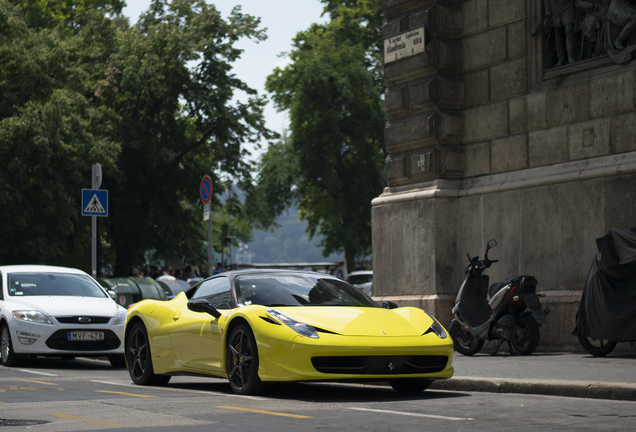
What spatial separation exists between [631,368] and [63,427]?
6.16m

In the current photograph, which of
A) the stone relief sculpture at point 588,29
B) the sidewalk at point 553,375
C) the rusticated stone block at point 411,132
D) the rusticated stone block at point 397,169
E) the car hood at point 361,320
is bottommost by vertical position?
the sidewalk at point 553,375

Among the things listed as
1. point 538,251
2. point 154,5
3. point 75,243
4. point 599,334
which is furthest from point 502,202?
Result: point 154,5

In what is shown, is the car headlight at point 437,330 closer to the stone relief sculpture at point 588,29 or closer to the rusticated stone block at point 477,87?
the stone relief sculpture at point 588,29

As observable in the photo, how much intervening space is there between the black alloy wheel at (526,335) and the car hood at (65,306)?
6.09 meters


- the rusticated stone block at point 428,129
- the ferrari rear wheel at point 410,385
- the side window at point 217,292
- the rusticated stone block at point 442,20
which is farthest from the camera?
the rusticated stone block at point 442,20

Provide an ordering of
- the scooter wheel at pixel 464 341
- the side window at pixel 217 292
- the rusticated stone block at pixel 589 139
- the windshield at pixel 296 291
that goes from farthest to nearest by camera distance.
Result: the scooter wheel at pixel 464 341 → the rusticated stone block at pixel 589 139 → the side window at pixel 217 292 → the windshield at pixel 296 291

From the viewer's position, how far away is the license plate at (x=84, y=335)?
46.3 ft

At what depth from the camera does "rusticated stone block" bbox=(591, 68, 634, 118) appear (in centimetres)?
1302

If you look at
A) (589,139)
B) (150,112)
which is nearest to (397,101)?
(589,139)

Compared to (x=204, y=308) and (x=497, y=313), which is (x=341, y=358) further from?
(x=497, y=313)

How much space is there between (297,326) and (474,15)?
865cm

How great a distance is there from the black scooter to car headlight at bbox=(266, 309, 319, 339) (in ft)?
16.8

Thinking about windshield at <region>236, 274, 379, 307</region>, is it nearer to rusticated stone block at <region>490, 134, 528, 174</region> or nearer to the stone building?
the stone building

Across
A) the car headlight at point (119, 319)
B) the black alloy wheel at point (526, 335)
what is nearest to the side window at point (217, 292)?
the car headlight at point (119, 319)
